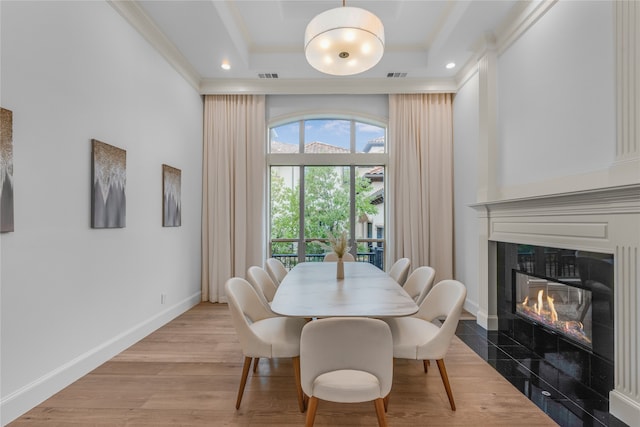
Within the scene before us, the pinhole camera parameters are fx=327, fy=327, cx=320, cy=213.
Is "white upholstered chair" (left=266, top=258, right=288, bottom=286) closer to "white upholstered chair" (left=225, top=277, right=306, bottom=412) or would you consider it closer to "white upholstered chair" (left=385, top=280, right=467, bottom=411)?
"white upholstered chair" (left=225, top=277, right=306, bottom=412)

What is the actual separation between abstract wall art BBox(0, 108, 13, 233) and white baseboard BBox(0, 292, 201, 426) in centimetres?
104

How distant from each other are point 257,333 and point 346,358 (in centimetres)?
89

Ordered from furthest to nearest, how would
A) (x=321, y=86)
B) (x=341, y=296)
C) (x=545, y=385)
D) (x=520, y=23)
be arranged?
(x=321, y=86) → (x=520, y=23) → (x=545, y=385) → (x=341, y=296)

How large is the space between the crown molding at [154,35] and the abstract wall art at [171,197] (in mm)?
1316

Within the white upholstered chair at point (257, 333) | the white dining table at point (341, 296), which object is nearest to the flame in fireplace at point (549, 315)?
the white dining table at point (341, 296)

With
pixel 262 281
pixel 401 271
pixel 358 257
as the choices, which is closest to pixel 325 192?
pixel 358 257

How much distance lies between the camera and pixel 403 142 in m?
4.99

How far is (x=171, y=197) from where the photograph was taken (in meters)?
3.98

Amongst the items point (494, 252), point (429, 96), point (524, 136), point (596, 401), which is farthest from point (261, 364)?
point (429, 96)

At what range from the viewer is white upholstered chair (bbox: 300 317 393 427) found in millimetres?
1493

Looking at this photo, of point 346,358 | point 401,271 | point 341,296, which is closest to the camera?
point 346,358

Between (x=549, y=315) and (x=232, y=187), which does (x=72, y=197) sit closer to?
(x=232, y=187)

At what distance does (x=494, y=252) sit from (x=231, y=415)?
3.19m

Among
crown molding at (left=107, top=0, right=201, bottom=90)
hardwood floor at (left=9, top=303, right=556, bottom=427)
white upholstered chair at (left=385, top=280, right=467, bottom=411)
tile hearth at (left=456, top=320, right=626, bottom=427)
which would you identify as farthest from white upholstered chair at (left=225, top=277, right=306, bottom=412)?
crown molding at (left=107, top=0, right=201, bottom=90)
